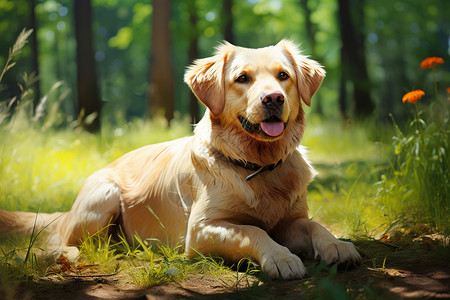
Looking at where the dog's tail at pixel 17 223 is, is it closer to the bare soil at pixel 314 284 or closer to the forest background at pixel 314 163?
the forest background at pixel 314 163

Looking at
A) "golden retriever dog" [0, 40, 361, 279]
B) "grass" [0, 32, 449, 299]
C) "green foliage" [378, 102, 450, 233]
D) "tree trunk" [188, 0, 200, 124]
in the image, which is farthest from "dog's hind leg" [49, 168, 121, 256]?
"tree trunk" [188, 0, 200, 124]

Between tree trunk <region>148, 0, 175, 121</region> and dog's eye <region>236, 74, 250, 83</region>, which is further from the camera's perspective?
tree trunk <region>148, 0, 175, 121</region>

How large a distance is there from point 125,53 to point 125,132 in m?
29.4

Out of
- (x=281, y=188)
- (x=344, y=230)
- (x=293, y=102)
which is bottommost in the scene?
(x=344, y=230)

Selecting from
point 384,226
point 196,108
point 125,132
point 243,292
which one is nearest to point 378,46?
point 196,108

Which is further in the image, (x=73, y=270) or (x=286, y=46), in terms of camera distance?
(x=286, y=46)

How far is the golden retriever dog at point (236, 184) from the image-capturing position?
118 inches

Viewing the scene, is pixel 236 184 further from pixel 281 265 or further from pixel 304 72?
pixel 304 72

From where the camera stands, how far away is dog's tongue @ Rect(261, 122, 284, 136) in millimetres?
3076

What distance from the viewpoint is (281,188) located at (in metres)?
3.27

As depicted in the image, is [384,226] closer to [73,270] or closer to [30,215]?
[73,270]

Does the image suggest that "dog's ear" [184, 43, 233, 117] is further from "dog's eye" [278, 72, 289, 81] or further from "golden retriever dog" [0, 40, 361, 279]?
"dog's eye" [278, 72, 289, 81]

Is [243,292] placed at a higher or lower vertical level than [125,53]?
lower

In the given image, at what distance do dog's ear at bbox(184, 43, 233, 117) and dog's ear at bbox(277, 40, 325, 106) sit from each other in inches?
19.9
